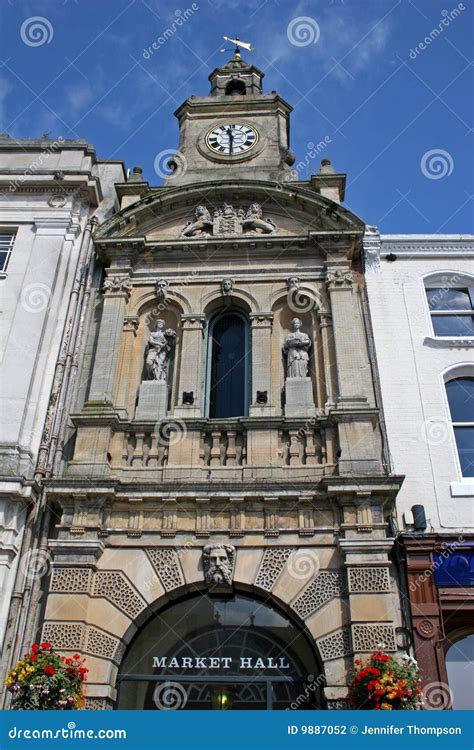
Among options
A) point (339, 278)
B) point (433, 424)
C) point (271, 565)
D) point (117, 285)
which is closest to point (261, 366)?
point (339, 278)

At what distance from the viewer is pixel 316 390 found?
1493 centimetres

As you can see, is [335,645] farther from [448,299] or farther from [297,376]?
[448,299]

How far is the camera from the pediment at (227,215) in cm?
1714

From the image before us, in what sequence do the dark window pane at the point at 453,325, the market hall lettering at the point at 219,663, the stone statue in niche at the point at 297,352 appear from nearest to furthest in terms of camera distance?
the market hall lettering at the point at 219,663 → the stone statue in niche at the point at 297,352 → the dark window pane at the point at 453,325

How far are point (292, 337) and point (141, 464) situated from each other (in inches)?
174

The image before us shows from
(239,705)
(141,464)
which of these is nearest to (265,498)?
(141,464)

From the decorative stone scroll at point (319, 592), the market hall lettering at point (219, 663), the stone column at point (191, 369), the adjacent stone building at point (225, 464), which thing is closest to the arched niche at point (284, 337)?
the adjacent stone building at point (225, 464)

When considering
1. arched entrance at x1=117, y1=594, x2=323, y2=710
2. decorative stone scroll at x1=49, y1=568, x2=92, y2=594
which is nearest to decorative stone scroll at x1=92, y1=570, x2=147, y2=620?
decorative stone scroll at x1=49, y1=568, x2=92, y2=594

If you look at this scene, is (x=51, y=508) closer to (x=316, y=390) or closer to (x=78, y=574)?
(x=78, y=574)

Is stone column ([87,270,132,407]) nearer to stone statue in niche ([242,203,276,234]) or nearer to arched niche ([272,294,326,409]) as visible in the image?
stone statue in niche ([242,203,276,234])

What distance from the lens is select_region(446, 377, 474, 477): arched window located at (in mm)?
14578

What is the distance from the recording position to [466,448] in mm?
14734

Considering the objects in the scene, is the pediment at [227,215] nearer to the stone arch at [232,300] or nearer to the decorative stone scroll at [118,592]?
the stone arch at [232,300]

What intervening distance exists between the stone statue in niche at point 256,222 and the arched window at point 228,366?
2.37m
